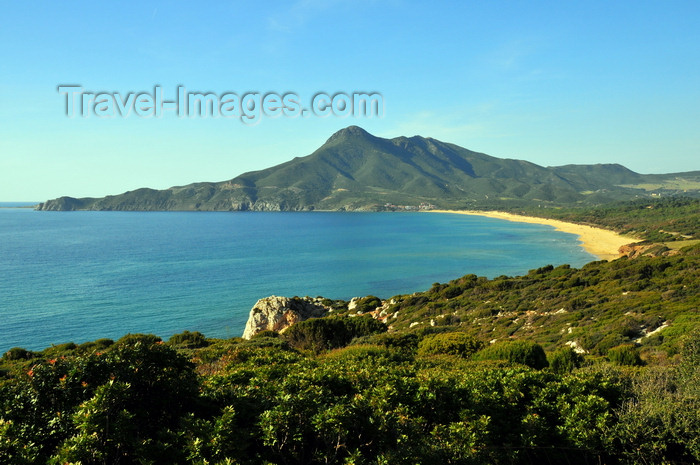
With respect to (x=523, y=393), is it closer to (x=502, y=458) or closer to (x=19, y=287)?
(x=502, y=458)

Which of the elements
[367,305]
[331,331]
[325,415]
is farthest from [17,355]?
[367,305]

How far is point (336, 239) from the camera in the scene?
341 feet

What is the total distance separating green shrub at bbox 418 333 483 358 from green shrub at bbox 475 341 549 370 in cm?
98

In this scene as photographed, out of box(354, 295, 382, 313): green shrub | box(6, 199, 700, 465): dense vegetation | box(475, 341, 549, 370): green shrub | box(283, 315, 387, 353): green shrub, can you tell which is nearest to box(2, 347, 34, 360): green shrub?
box(283, 315, 387, 353): green shrub

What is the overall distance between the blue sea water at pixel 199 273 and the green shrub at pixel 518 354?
1000 inches

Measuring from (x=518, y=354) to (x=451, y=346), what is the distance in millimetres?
2593

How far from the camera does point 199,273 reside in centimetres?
5697

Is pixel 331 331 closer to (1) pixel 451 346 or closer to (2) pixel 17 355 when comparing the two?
(1) pixel 451 346

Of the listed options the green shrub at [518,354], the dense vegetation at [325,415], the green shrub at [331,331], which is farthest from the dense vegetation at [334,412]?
the green shrub at [331,331]

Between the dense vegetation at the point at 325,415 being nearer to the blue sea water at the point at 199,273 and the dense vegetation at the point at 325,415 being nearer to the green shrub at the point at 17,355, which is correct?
the green shrub at the point at 17,355

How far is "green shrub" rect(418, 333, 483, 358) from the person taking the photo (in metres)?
14.6

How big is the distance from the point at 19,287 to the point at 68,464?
186 ft

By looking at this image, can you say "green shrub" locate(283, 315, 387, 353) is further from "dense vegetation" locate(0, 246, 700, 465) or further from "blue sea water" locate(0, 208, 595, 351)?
"blue sea water" locate(0, 208, 595, 351)

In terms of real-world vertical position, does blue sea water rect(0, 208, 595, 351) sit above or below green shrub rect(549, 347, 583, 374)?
below
